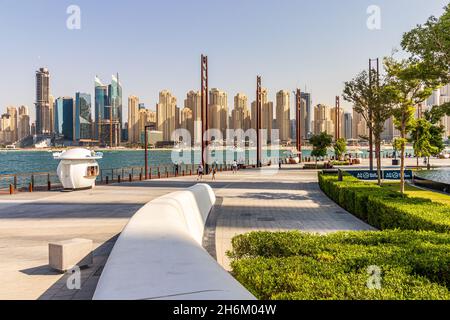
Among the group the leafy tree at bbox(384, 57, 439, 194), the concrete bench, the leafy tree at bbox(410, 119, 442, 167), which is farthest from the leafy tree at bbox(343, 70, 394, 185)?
the concrete bench

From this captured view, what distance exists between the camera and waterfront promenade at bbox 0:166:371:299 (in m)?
8.09

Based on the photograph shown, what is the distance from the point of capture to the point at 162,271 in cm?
500

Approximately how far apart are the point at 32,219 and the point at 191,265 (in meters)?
12.2

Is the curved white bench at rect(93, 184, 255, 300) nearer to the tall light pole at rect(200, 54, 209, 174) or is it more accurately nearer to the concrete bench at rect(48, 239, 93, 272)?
the concrete bench at rect(48, 239, 93, 272)

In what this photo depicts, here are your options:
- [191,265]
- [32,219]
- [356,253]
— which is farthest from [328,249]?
[32,219]

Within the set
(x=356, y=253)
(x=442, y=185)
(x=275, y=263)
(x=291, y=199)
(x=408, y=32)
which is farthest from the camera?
(x=442, y=185)

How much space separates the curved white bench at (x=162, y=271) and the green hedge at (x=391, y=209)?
251 inches

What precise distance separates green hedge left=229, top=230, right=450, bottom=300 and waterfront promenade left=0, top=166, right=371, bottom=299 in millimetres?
2424

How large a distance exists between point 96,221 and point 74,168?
1143 centimetres

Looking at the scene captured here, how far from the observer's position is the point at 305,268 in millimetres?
5652

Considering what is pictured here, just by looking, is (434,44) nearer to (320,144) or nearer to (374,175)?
(374,175)

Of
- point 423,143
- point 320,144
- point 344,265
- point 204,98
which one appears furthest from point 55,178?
point 423,143

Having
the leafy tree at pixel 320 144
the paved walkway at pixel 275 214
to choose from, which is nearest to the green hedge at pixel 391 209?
the paved walkway at pixel 275 214
